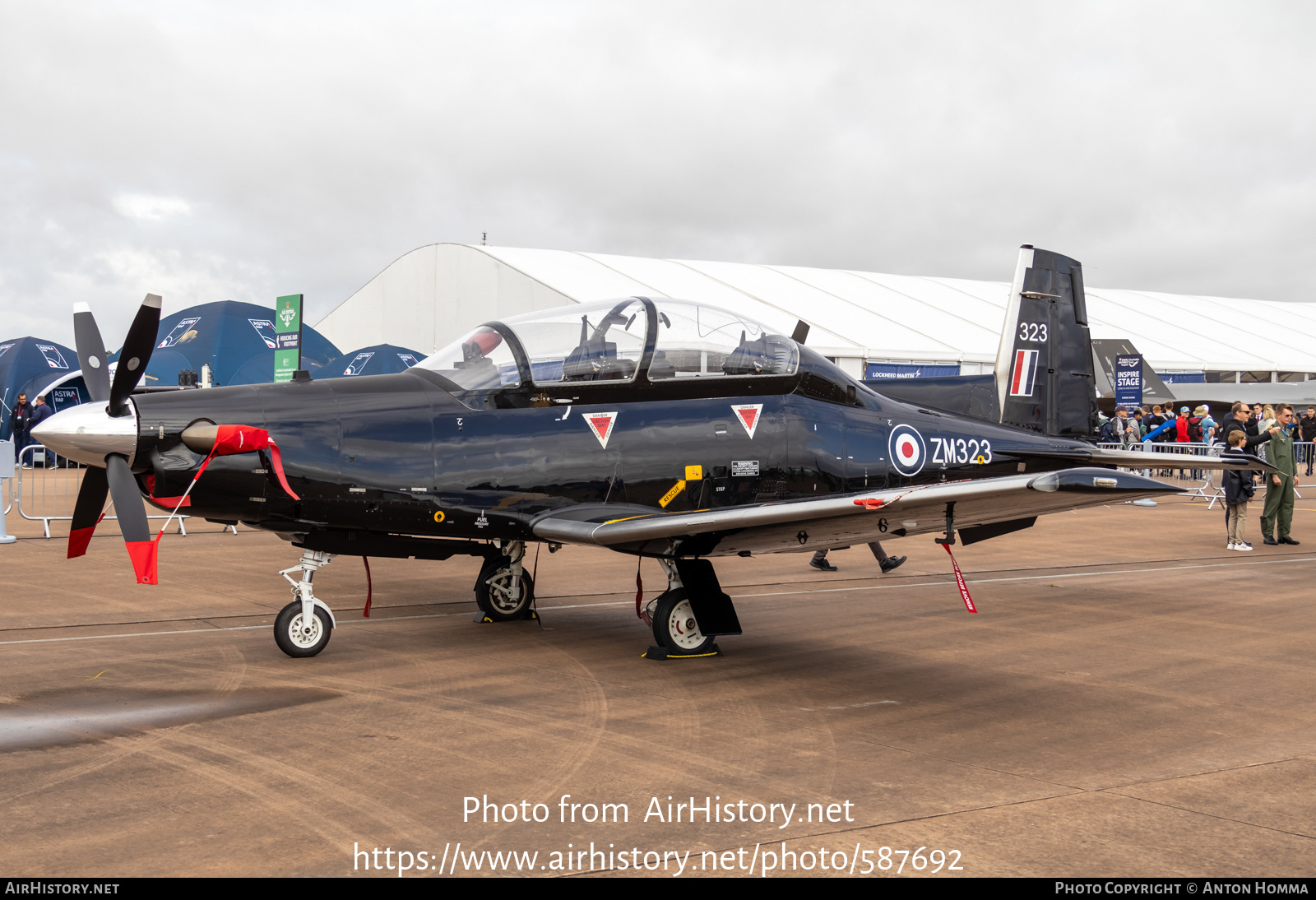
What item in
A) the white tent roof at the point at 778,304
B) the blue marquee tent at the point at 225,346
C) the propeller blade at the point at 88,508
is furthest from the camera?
the white tent roof at the point at 778,304

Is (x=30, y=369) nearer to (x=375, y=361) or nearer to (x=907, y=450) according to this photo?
(x=375, y=361)

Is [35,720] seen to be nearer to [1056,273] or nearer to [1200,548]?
[1056,273]

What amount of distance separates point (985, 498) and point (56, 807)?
470cm

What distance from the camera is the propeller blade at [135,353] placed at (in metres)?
6.25

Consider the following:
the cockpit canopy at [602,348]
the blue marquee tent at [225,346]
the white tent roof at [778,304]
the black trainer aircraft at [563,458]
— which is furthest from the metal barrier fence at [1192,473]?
the blue marquee tent at [225,346]

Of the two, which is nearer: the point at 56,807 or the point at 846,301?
the point at 56,807

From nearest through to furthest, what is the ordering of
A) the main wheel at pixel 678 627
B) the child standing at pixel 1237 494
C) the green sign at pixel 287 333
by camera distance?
the main wheel at pixel 678 627 → the child standing at pixel 1237 494 → the green sign at pixel 287 333

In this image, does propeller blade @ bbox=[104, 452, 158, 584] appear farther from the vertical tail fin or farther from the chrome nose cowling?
the vertical tail fin

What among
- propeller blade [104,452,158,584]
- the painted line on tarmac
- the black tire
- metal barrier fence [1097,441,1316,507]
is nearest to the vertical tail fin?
the painted line on tarmac

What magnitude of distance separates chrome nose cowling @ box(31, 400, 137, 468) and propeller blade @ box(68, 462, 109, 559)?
0.37 m

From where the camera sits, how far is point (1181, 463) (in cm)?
659

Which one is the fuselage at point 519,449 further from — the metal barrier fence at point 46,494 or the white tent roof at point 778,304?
the white tent roof at point 778,304

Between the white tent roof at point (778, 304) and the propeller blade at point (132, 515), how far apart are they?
2338 centimetres
